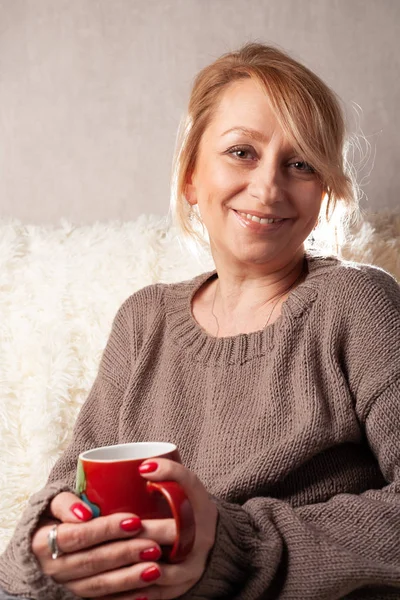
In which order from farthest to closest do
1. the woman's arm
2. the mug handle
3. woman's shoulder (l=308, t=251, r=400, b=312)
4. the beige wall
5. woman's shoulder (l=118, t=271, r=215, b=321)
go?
the beige wall
woman's shoulder (l=118, t=271, r=215, b=321)
woman's shoulder (l=308, t=251, r=400, b=312)
the woman's arm
the mug handle

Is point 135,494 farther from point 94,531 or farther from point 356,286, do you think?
point 356,286

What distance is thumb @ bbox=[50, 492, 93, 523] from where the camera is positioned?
926 millimetres

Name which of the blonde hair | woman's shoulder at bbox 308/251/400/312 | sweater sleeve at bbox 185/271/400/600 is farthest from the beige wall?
sweater sleeve at bbox 185/271/400/600

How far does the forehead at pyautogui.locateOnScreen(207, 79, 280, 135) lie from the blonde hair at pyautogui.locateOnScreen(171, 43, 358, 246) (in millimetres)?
12

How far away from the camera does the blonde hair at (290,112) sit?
1388 mm

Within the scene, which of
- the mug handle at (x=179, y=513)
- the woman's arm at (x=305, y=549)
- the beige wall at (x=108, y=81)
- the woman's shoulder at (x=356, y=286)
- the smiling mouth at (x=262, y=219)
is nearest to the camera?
the mug handle at (x=179, y=513)

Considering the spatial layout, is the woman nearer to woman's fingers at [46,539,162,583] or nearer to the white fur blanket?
woman's fingers at [46,539,162,583]

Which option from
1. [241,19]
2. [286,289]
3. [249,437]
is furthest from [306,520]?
[241,19]

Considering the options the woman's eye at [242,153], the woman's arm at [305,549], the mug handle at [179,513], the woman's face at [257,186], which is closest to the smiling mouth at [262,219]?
the woman's face at [257,186]

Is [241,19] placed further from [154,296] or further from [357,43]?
[154,296]

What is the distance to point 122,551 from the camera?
0.93 m

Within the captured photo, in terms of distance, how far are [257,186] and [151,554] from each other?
2.28ft

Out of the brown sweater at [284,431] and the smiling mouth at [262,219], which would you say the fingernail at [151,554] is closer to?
the brown sweater at [284,431]

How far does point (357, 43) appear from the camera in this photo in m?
1.92
